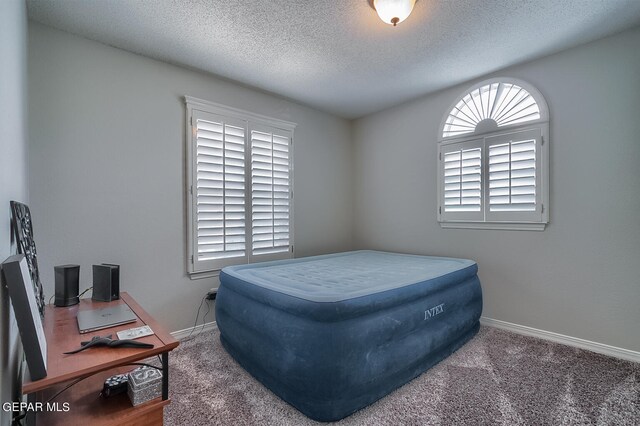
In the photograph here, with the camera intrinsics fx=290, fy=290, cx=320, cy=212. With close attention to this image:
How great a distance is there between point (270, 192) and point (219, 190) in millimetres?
610

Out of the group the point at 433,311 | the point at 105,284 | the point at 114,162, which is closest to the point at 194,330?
the point at 105,284

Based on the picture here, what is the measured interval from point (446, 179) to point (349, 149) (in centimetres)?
160

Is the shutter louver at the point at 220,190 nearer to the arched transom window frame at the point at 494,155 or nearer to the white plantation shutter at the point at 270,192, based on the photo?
the white plantation shutter at the point at 270,192

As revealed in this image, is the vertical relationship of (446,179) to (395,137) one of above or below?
below

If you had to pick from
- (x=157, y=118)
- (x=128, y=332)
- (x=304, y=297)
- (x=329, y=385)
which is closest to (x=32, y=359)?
(x=128, y=332)

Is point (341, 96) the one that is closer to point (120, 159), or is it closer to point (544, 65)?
point (544, 65)

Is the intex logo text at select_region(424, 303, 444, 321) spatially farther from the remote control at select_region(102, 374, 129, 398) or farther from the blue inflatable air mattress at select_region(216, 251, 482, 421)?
the remote control at select_region(102, 374, 129, 398)

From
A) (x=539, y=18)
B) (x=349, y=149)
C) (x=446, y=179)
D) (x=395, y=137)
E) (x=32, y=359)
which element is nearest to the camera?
(x=32, y=359)

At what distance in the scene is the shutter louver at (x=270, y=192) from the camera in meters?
3.22

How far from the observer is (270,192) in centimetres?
336

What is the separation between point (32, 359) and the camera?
954mm

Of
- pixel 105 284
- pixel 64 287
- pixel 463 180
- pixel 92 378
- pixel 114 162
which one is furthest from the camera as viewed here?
pixel 463 180

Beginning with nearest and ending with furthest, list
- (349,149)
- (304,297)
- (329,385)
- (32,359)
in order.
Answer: (32,359) → (329,385) → (304,297) → (349,149)

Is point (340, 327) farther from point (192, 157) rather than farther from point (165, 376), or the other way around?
point (192, 157)
